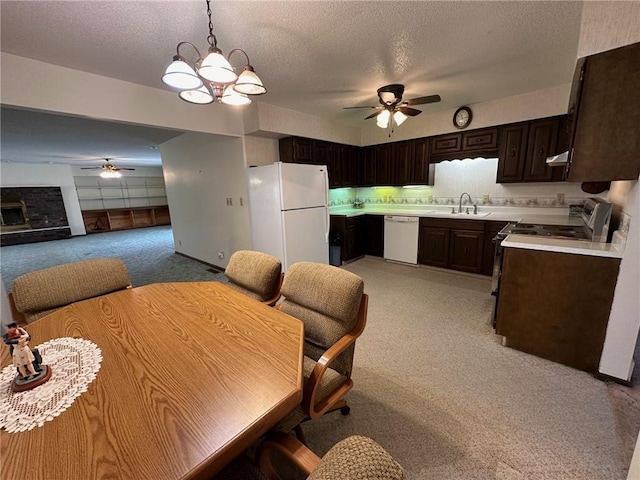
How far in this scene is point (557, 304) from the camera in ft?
6.53

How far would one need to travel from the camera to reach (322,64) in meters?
2.44

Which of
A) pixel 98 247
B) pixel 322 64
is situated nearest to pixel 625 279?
pixel 322 64

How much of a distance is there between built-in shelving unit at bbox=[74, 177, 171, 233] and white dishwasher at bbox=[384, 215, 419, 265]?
1027 centimetres

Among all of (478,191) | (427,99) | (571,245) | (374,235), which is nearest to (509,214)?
(478,191)

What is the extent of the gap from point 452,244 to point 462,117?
1.90m

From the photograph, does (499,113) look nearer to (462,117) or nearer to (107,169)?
(462,117)

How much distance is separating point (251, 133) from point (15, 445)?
3612 millimetres

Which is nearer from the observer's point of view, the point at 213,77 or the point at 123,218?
the point at 213,77

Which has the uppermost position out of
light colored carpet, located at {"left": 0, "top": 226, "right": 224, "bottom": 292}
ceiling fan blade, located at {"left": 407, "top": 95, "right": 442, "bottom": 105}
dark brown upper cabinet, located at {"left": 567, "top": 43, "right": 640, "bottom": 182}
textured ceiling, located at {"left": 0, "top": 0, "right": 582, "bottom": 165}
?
textured ceiling, located at {"left": 0, "top": 0, "right": 582, "bottom": 165}

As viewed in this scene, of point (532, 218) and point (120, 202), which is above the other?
point (120, 202)

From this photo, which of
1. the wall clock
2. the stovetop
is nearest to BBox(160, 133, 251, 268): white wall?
the wall clock

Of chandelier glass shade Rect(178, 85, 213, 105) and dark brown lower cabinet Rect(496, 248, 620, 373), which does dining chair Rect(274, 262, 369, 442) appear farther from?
dark brown lower cabinet Rect(496, 248, 620, 373)

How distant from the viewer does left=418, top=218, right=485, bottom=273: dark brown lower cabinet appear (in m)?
3.73

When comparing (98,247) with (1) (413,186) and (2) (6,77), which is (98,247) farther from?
(1) (413,186)
